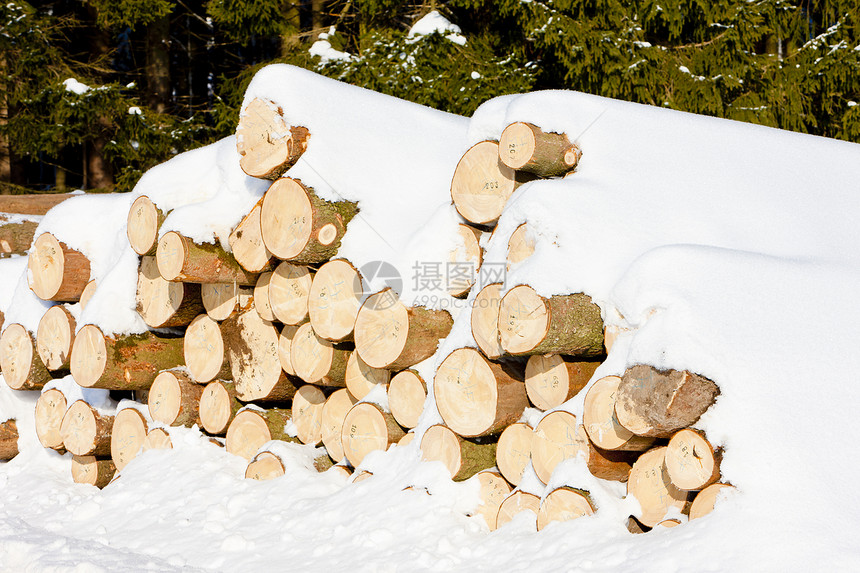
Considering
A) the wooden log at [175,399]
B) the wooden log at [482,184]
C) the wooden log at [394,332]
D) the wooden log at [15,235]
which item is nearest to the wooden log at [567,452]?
the wooden log at [394,332]

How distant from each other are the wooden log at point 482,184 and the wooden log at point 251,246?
1.11m

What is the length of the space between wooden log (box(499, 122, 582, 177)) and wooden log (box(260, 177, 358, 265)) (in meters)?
0.95

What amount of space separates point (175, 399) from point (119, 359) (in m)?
0.41

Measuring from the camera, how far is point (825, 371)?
2.44m

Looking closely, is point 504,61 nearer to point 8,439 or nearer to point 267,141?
point 267,141

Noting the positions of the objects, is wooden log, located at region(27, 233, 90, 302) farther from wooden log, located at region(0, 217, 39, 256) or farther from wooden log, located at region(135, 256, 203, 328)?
wooden log, located at region(0, 217, 39, 256)

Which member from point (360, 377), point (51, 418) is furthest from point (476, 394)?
point (51, 418)

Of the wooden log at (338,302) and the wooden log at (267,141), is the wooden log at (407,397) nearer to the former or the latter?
the wooden log at (338,302)

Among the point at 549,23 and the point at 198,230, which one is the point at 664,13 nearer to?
the point at 549,23

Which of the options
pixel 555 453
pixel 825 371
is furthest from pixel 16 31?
pixel 825 371

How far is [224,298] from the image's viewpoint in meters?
4.30

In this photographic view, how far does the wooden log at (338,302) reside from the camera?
144 inches

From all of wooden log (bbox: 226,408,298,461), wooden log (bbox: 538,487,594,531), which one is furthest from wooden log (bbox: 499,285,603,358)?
wooden log (bbox: 226,408,298,461)

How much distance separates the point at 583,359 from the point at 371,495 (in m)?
1.13
